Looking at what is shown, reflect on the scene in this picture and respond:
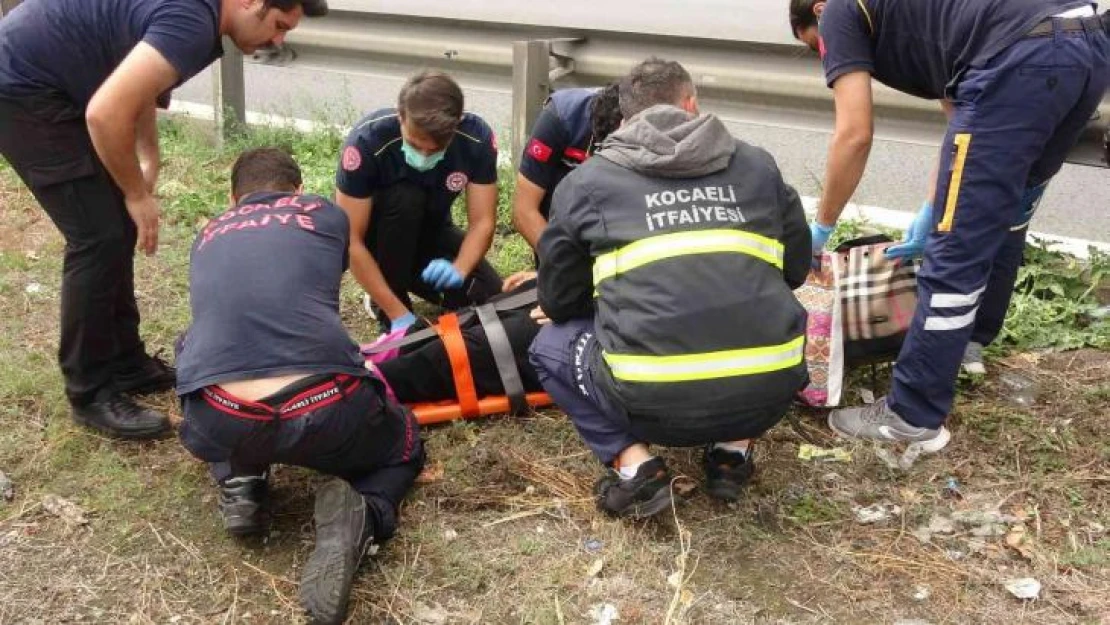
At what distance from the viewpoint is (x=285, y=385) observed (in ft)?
8.03

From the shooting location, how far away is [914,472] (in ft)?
9.44

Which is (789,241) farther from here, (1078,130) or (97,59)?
(97,59)

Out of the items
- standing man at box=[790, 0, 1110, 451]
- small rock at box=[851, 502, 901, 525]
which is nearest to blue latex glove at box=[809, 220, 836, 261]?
standing man at box=[790, 0, 1110, 451]

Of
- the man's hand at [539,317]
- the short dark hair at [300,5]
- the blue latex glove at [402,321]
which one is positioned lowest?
the blue latex glove at [402,321]

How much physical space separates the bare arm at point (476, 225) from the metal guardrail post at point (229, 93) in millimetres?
2676

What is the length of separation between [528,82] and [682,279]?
8.39 feet

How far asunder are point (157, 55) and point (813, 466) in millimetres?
2273

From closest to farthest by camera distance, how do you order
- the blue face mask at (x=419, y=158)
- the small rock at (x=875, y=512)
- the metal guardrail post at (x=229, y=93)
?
the small rock at (x=875, y=512), the blue face mask at (x=419, y=158), the metal guardrail post at (x=229, y=93)

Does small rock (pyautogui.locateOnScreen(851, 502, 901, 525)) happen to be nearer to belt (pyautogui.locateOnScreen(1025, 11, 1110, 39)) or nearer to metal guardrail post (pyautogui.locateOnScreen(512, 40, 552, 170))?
belt (pyautogui.locateOnScreen(1025, 11, 1110, 39))

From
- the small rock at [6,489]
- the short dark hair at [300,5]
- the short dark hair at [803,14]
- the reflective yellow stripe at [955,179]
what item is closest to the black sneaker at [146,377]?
the small rock at [6,489]

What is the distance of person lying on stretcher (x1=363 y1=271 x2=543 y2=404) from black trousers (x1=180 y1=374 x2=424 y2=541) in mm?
402

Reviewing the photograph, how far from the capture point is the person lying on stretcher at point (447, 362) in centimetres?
320

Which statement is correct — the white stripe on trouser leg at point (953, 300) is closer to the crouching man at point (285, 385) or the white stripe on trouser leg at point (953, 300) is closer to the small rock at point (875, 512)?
the small rock at point (875, 512)

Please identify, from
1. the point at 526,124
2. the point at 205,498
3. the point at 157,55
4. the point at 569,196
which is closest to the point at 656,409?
the point at 569,196
